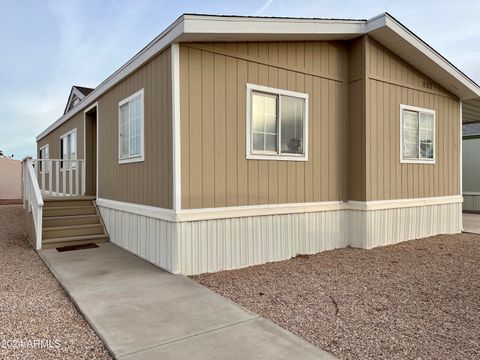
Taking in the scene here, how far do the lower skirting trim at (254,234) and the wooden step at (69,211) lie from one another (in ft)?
1.31

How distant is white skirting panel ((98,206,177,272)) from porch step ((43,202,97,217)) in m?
0.60

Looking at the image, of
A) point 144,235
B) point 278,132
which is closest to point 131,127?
point 144,235

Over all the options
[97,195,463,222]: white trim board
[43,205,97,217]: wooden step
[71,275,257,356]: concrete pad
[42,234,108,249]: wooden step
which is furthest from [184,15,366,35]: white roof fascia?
[43,205,97,217]: wooden step

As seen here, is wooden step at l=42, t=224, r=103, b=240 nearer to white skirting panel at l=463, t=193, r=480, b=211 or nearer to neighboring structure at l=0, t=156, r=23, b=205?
white skirting panel at l=463, t=193, r=480, b=211

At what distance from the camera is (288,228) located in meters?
5.93

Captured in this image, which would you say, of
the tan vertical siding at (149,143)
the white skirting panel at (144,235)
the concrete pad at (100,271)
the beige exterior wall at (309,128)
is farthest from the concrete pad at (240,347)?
the tan vertical siding at (149,143)

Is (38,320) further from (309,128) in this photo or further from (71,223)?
(309,128)

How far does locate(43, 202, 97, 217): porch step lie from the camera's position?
749cm

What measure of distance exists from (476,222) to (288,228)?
7.31 meters

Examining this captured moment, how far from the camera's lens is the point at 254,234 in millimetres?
5543

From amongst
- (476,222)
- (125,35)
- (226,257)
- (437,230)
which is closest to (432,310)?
(226,257)

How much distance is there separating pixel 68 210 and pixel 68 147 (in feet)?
13.4

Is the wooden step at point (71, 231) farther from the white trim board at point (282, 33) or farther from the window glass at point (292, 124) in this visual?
the window glass at point (292, 124)

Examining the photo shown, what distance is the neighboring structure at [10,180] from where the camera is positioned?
66.4ft
